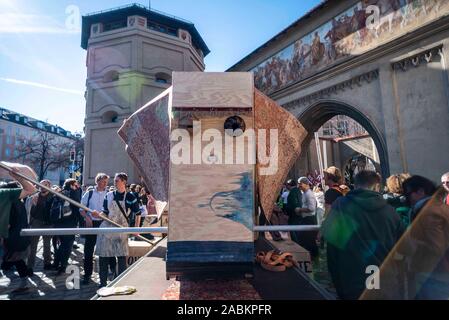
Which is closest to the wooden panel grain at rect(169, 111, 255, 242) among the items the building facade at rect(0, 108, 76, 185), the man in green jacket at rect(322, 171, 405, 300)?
the man in green jacket at rect(322, 171, 405, 300)

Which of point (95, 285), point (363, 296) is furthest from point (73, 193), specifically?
point (363, 296)

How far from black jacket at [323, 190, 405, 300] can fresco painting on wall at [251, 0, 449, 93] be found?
11.4 meters

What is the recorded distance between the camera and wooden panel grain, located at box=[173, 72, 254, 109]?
2.35 m

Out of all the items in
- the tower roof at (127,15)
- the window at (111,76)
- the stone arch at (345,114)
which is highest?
the tower roof at (127,15)

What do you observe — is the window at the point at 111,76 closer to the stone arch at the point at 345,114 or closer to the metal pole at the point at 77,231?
the stone arch at the point at 345,114

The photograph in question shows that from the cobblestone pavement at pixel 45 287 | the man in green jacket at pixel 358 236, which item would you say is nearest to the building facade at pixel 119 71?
the cobblestone pavement at pixel 45 287

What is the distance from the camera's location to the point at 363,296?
7.44 feet

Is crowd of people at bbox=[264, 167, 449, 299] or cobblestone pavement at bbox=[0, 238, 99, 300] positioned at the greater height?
crowd of people at bbox=[264, 167, 449, 299]

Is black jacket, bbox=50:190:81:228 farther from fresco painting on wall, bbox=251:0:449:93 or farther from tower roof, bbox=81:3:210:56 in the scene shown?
tower roof, bbox=81:3:210:56

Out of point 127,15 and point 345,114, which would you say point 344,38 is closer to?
point 345,114

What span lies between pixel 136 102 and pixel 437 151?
61.6 feet

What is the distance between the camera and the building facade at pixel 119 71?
21344 mm

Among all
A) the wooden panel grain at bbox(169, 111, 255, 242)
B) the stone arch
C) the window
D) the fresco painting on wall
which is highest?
the window

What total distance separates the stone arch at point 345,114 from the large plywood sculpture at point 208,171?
11442mm
